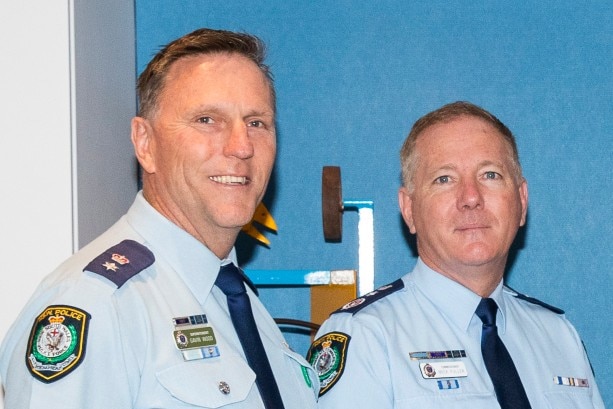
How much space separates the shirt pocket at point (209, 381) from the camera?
1472 mm

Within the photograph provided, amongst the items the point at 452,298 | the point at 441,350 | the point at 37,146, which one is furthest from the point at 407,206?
the point at 37,146

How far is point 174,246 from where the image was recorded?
5.48 ft

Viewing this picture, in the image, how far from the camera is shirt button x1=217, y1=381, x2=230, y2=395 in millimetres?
1535

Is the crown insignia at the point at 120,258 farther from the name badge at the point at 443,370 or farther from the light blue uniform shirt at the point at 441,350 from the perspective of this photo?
the name badge at the point at 443,370

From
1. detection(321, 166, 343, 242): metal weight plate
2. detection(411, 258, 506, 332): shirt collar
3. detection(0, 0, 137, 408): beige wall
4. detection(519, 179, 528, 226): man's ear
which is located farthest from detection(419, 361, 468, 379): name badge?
detection(0, 0, 137, 408): beige wall

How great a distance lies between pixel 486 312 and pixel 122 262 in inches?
34.0

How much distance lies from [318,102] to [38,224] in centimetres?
96

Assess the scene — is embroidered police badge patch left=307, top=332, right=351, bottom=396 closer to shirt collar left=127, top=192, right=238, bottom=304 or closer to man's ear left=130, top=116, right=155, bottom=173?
shirt collar left=127, top=192, right=238, bottom=304

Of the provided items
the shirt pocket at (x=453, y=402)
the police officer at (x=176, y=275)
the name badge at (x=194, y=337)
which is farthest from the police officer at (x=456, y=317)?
the name badge at (x=194, y=337)

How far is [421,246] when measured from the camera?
7.00ft

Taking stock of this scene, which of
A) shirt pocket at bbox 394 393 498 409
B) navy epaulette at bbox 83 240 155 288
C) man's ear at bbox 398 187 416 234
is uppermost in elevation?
man's ear at bbox 398 187 416 234

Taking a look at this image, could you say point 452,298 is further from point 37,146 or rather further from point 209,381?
point 37,146

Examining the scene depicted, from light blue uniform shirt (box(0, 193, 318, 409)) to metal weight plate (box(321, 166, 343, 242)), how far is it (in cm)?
91

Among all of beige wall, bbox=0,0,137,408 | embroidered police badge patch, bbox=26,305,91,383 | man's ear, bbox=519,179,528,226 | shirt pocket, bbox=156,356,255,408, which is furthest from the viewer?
beige wall, bbox=0,0,137,408
